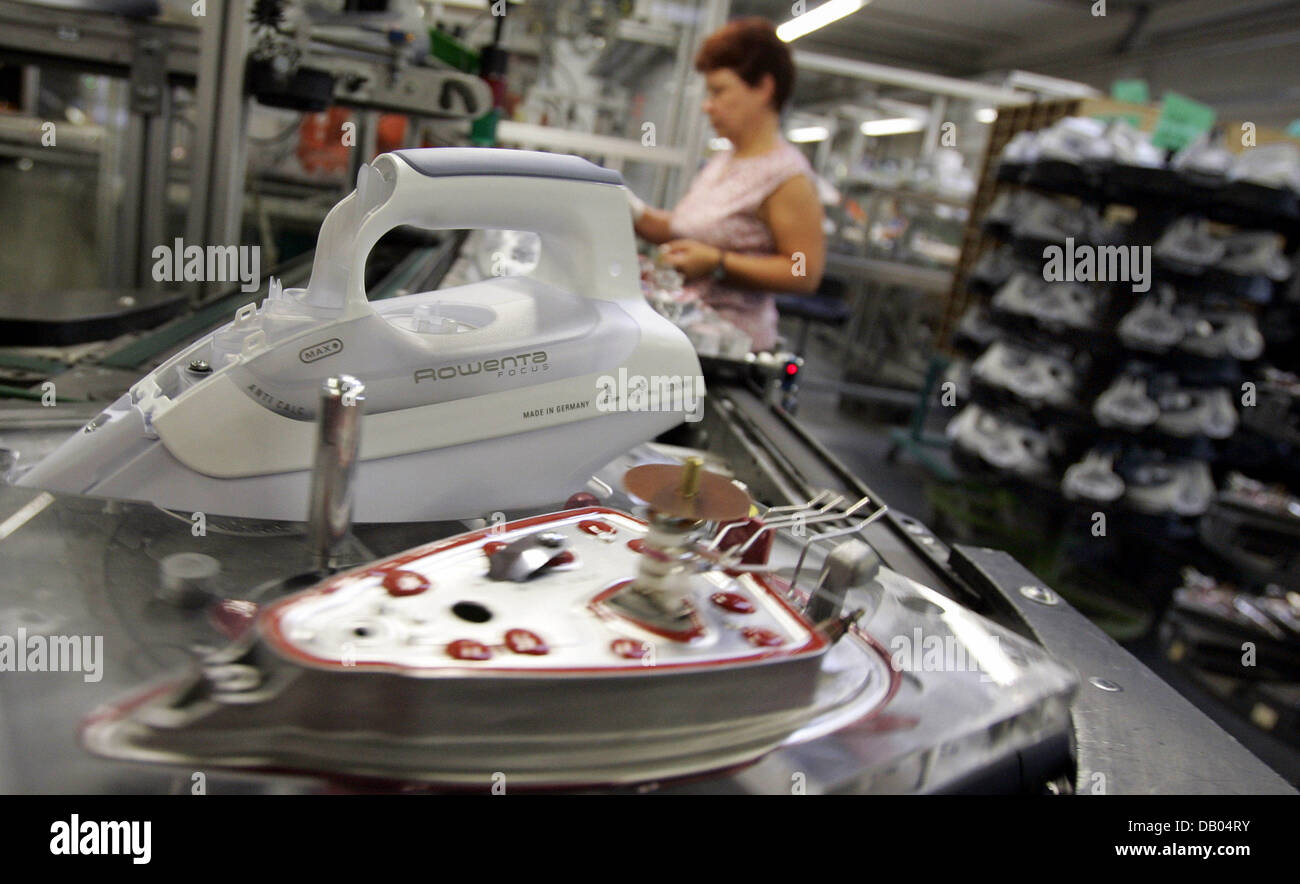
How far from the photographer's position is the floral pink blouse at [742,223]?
1783mm

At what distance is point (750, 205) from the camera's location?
1827mm

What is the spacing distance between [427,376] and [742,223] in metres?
1.28

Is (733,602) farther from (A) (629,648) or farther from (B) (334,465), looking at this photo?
(B) (334,465)

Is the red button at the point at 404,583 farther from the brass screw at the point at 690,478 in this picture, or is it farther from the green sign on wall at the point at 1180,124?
the green sign on wall at the point at 1180,124

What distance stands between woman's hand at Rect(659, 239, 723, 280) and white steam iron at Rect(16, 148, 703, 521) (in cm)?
80

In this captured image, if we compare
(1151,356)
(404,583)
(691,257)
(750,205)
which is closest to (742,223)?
(750,205)

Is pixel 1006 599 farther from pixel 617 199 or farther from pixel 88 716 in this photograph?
pixel 88 716

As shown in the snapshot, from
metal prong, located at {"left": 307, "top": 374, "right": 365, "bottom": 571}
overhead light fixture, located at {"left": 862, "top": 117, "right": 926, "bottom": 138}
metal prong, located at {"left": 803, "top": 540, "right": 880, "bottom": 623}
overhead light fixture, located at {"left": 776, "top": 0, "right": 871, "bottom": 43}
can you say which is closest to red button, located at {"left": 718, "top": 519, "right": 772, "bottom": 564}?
metal prong, located at {"left": 803, "top": 540, "right": 880, "bottom": 623}

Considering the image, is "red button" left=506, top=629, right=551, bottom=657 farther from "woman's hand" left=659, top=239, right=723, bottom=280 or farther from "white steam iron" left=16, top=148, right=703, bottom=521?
"woman's hand" left=659, top=239, right=723, bottom=280

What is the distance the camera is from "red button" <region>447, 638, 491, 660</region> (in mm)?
460

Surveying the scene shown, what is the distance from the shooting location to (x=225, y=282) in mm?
1699

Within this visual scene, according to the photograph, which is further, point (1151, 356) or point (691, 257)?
point (1151, 356)

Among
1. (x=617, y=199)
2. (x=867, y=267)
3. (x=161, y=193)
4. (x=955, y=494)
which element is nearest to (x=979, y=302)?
(x=955, y=494)

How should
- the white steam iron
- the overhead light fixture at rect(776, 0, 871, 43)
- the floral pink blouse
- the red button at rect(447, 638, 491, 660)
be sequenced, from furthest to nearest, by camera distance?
the overhead light fixture at rect(776, 0, 871, 43), the floral pink blouse, the white steam iron, the red button at rect(447, 638, 491, 660)
